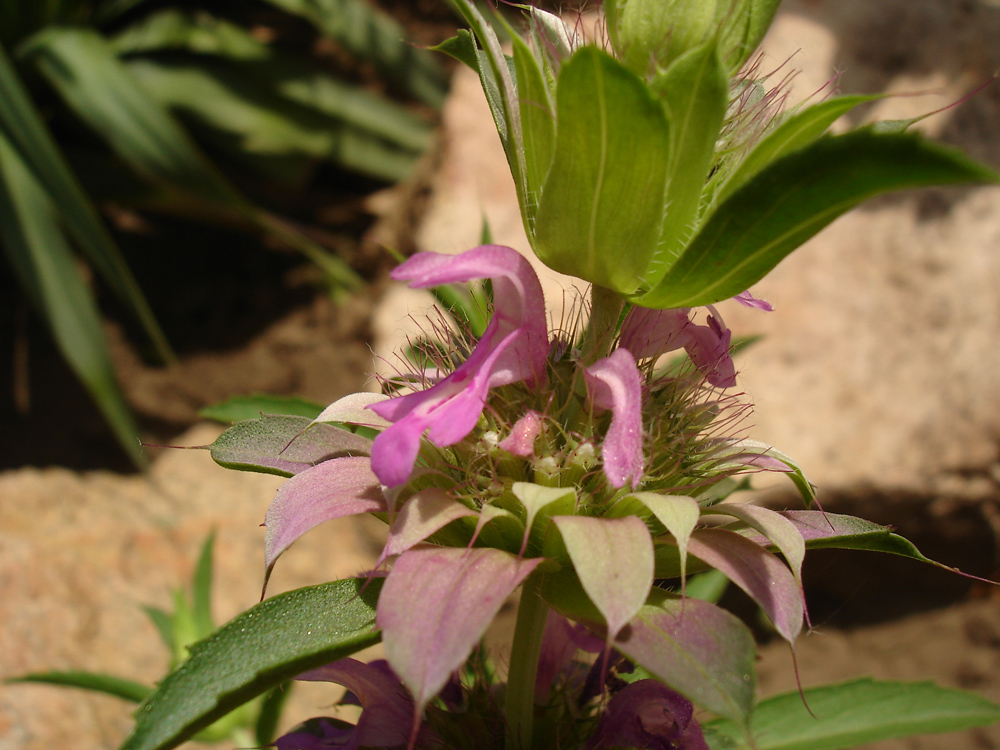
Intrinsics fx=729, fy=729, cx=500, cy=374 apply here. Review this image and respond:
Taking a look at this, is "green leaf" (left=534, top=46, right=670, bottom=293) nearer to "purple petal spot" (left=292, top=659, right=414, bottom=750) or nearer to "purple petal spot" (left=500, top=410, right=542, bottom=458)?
"purple petal spot" (left=500, top=410, right=542, bottom=458)

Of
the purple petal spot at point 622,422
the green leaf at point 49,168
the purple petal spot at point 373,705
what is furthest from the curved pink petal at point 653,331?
the green leaf at point 49,168

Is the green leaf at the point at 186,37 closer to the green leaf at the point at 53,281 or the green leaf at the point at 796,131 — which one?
the green leaf at the point at 53,281

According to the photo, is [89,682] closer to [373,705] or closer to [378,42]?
[373,705]

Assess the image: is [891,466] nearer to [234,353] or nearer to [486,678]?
[486,678]

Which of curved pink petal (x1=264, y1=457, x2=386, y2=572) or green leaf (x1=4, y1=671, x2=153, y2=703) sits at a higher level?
curved pink petal (x1=264, y1=457, x2=386, y2=572)

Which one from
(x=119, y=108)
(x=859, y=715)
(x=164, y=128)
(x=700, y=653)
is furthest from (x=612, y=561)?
(x=119, y=108)

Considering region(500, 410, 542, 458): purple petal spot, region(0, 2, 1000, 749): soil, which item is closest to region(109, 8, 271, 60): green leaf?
region(0, 2, 1000, 749): soil
